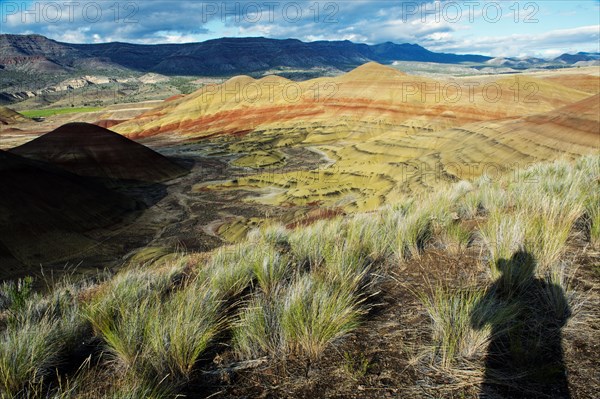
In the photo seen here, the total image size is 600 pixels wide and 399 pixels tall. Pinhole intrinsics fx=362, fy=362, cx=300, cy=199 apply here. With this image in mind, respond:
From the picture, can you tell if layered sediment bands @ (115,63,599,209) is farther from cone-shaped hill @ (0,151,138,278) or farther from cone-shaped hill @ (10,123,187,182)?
cone-shaped hill @ (0,151,138,278)

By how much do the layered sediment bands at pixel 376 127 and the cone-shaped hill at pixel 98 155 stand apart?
1195cm

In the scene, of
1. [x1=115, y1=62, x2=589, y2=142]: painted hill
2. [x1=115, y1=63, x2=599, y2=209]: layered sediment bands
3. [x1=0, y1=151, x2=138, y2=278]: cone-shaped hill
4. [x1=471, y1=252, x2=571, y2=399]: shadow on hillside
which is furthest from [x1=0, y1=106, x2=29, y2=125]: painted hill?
[x1=471, y1=252, x2=571, y2=399]: shadow on hillside

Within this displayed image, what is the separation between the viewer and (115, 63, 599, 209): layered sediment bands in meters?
24.7

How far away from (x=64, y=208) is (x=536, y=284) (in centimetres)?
3174

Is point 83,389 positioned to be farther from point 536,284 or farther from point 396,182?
point 396,182

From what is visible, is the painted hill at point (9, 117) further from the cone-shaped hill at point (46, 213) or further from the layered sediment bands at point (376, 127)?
the cone-shaped hill at point (46, 213)

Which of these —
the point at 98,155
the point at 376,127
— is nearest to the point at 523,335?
the point at 98,155

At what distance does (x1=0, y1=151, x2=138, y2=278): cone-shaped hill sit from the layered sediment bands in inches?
496

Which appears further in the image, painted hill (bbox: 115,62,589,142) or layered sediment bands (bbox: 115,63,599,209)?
painted hill (bbox: 115,62,589,142)

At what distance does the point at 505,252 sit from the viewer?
165 inches

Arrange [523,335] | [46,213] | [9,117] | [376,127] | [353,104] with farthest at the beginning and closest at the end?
[9,117] < [353,104] < [376,127] < [46,213] < [523,335]

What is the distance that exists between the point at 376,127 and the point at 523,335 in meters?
63.8

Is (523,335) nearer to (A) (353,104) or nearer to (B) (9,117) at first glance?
(A) (353,104)

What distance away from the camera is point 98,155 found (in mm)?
46531
